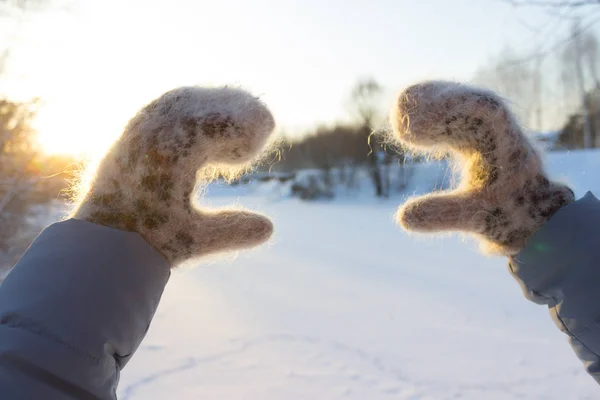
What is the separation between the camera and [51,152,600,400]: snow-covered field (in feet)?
4.32

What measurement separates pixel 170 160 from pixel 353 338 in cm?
135

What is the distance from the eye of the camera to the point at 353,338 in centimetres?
178

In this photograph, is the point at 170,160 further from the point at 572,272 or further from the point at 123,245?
the point at 572,272

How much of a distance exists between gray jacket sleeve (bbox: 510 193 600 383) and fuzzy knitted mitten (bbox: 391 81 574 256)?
43 mm

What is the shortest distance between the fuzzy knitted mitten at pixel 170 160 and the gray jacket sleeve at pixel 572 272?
0.50 m

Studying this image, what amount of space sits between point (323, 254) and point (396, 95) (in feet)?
11.0

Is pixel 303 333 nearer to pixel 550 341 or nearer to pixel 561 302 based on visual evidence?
pixel 550 341

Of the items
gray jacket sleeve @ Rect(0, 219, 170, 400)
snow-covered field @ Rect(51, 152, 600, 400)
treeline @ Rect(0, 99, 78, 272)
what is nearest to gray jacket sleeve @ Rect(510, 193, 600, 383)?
snow-covered field @ Rect(51, 152, 600, 400)

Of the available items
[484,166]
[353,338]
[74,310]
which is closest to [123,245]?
[74,310]

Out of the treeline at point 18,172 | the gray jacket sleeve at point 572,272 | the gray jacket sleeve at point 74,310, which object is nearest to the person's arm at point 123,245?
the gray jacket sleeve at point 74,310

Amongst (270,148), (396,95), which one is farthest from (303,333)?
(396,95)

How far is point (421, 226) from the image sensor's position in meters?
0.78

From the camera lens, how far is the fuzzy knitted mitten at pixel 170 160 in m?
0.67

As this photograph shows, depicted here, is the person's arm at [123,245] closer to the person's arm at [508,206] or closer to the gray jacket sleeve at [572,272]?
the person's arm at [508,206]
